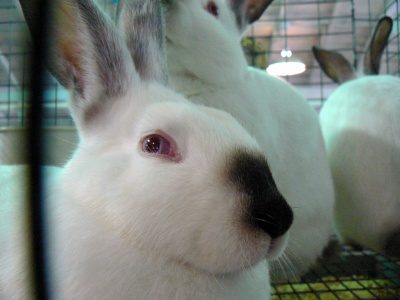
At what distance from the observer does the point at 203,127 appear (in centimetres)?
67

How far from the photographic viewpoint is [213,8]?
4.70ft

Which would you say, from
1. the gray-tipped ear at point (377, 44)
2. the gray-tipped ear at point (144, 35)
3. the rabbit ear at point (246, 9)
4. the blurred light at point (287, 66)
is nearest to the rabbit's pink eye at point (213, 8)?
the rabbit ear at point (246, 9)

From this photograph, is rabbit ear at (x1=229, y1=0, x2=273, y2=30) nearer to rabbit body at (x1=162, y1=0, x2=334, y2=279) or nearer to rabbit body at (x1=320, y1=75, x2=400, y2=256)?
rabbit body at (x1=162, y1=0, x2=334, y2=279)

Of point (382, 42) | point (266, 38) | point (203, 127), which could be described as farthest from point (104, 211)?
point (266, 38)

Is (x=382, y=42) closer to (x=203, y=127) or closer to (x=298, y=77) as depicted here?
(x=298, y=77)

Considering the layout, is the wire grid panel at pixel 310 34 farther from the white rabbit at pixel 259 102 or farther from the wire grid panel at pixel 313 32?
the white rabbit at pixel 259 102

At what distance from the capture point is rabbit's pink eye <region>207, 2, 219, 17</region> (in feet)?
4.61

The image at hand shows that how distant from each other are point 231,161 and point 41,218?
0.29 meters

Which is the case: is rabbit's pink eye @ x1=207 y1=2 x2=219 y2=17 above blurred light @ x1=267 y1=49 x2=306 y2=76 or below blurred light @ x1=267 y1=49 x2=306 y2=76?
below

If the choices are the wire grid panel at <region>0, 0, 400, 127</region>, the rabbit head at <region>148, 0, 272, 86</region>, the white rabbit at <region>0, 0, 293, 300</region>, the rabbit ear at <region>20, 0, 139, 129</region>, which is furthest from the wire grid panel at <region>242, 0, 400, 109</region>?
the white rabbit at <region>0, 0, 293, 300</region>

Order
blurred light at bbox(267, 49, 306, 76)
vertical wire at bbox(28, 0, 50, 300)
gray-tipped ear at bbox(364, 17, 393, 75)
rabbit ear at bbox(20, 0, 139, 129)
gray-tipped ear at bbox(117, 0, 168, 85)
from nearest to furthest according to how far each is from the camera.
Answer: vertical wire at bbox(28, 0, 50, 300), rabbit ear at bbox(20, 0, 139, 129), gray-tipped ear at bbox(117, 0, 168, 85), gray-tipped ear at bbox(364, 17, 393, 75), blurred light at bbox(267, 49, 306, 76)

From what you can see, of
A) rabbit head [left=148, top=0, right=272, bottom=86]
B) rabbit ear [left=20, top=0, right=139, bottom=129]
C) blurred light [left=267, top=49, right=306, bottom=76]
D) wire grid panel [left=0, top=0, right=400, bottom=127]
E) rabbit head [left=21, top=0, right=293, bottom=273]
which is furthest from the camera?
blurred light [left=267, top=49, right=306, bottom=76]

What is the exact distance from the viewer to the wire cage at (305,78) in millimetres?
592

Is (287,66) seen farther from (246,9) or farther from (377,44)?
(246,9)
